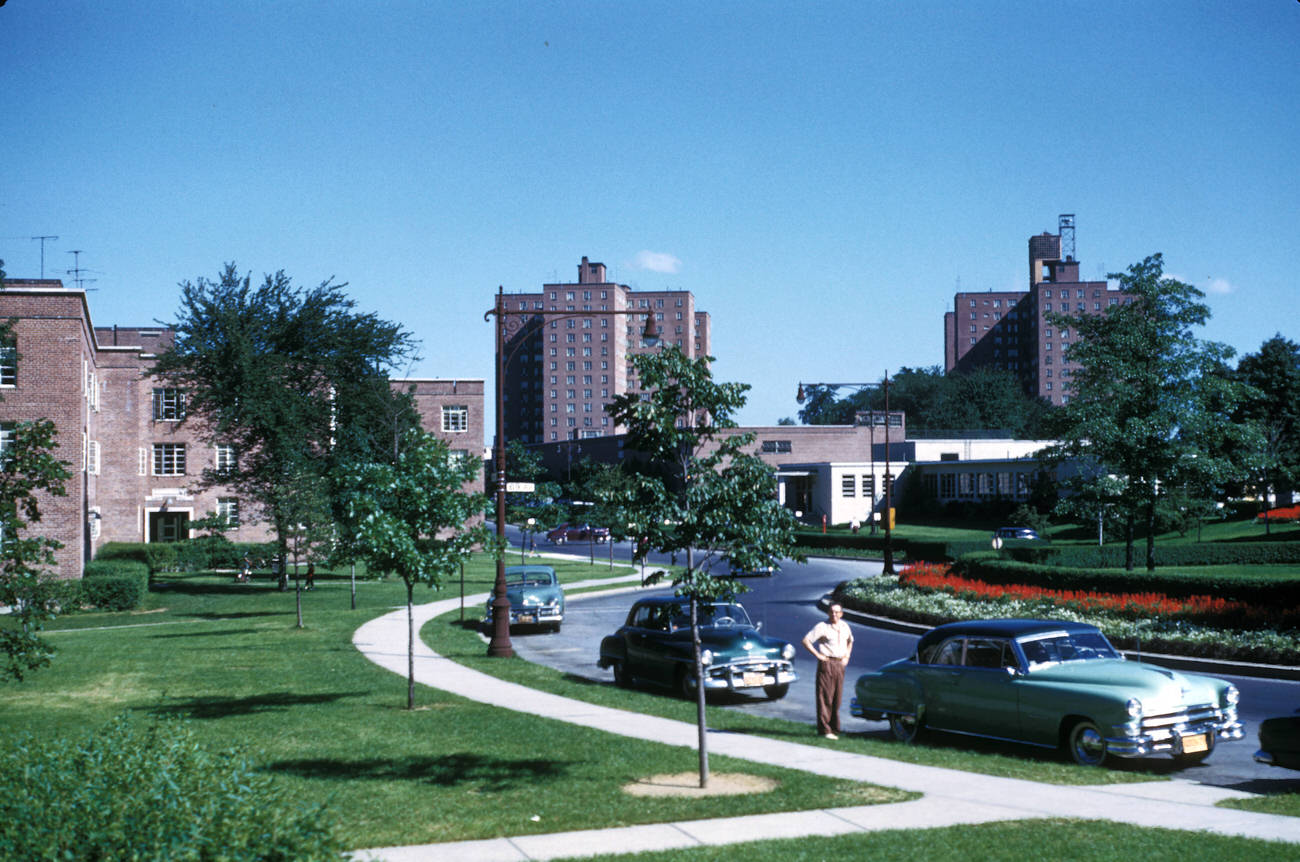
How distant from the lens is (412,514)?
16.7 meters

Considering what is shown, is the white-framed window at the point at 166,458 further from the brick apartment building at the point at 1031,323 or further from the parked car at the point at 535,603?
the brick apartment building at the point at 1031,323

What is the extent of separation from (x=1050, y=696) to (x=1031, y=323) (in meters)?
174

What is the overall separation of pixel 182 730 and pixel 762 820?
4.67 metres

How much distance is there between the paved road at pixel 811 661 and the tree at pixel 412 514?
4.68m

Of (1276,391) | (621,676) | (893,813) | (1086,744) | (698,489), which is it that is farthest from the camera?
(1276,391)

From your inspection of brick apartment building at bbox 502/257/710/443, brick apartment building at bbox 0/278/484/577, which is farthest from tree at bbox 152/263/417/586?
brick apartment building at bbox 502/257/710/443

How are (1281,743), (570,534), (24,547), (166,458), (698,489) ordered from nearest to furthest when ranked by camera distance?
(1281,743) → (698,489) → (24,547) → (166,458) → (570,534)

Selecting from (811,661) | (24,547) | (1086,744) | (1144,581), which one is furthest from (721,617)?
(1144,581)

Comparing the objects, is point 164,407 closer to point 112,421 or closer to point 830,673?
point 112,421

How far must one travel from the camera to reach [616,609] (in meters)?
33.8

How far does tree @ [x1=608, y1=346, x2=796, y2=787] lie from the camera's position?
11.0 m

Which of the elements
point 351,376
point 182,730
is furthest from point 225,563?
point 182,730

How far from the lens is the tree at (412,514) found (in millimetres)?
16000

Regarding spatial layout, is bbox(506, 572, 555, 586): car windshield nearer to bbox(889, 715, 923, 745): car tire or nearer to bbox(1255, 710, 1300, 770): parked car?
bbox(889, 715, 923, 745): car tire
